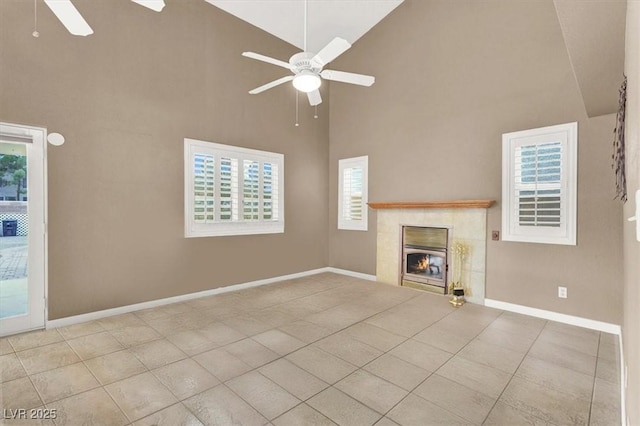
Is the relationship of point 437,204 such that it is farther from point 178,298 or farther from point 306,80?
point 178,298

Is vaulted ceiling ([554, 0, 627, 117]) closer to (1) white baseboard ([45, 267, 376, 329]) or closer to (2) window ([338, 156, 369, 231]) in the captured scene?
(2) window ([338, 156, 369, 231])

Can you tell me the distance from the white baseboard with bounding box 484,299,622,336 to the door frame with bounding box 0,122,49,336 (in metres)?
5.53

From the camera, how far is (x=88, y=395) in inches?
89.0

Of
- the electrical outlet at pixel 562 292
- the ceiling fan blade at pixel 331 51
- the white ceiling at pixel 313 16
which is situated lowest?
the electrical outlet at pixel 562 292

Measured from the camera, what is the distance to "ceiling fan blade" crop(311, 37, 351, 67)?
266 centimetres

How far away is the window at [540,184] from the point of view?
368 centimetres

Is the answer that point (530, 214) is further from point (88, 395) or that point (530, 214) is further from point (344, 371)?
point (88, 395)

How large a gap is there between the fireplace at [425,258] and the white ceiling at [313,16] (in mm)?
3872

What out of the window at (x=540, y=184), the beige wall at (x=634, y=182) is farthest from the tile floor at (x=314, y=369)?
the window at (x=540, y=184)

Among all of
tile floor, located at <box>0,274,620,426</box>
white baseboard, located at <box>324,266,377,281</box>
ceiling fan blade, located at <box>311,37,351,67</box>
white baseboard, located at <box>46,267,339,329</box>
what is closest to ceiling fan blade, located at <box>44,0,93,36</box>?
ceiling fan blade, located at <box>311,37,351,67</box>

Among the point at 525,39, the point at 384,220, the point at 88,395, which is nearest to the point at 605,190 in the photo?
the point at 525,39

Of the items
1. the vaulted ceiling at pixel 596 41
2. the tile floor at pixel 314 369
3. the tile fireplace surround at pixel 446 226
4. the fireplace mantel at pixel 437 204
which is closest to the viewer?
the vaulted ceiling at pixel 596 41

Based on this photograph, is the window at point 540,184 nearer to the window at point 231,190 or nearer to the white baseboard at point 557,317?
the white baseboard at point 557,317

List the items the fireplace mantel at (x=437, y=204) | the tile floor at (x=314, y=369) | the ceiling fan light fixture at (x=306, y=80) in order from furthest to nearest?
the fireplace mantel at (x=437, y=204), the ceiling fan light fixture at (x=306, y=80), the tile floor at (x=314, y=369)
